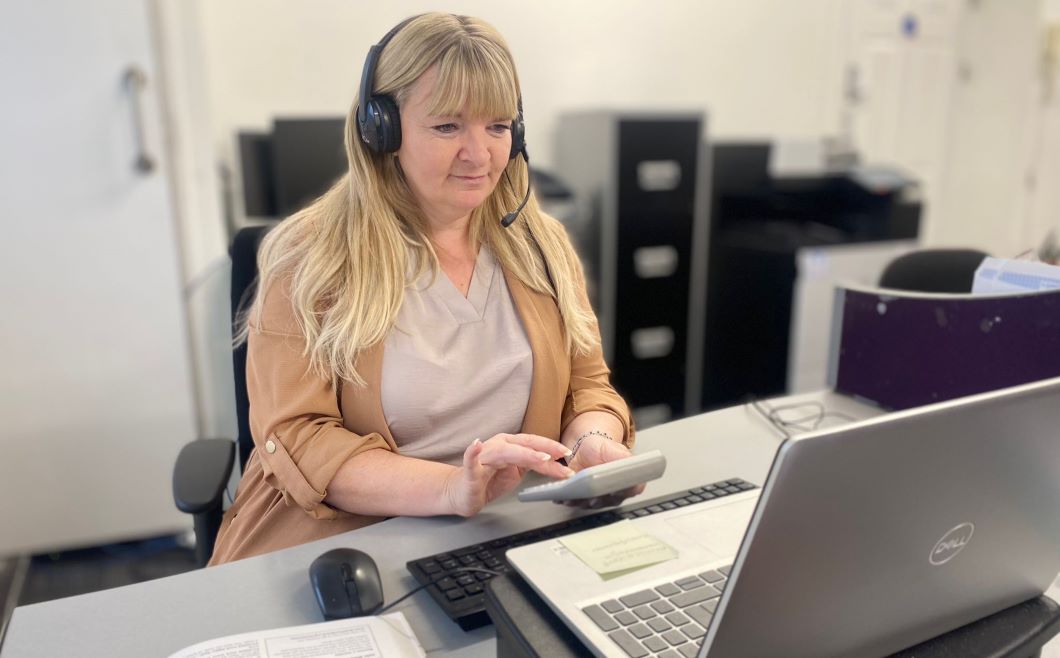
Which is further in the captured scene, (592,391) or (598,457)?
(592,391)

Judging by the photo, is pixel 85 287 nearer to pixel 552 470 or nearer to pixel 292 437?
pixel 292 437

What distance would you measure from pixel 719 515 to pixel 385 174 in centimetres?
65

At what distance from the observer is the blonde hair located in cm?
99

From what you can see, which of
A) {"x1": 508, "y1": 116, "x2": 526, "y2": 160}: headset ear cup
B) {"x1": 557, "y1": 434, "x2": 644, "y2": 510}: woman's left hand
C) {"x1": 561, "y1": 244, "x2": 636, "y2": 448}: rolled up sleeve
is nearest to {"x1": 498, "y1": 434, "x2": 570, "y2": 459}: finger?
{"x1": 557, "y1": 434, "x2": 644, "y2": 510}: woman's left hand

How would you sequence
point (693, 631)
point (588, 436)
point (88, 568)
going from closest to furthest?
1. point (693, 631)
2. point (588, 436)
3. point (88, 568)

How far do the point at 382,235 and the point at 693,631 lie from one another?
0.67 m

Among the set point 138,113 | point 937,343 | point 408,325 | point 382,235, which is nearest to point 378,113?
point 382,235

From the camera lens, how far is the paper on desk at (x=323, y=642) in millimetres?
675

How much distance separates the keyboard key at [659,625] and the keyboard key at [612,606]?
1.1 inches

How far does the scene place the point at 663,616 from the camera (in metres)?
0.64

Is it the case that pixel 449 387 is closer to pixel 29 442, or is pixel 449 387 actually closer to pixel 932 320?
pixel 932 320

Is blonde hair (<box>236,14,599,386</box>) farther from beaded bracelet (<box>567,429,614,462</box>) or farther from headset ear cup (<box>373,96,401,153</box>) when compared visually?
beaded bracelet (<box>567,429,614,462</box>)

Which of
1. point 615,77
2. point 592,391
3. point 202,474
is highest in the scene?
point 615,77

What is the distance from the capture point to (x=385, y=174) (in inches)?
43.4
